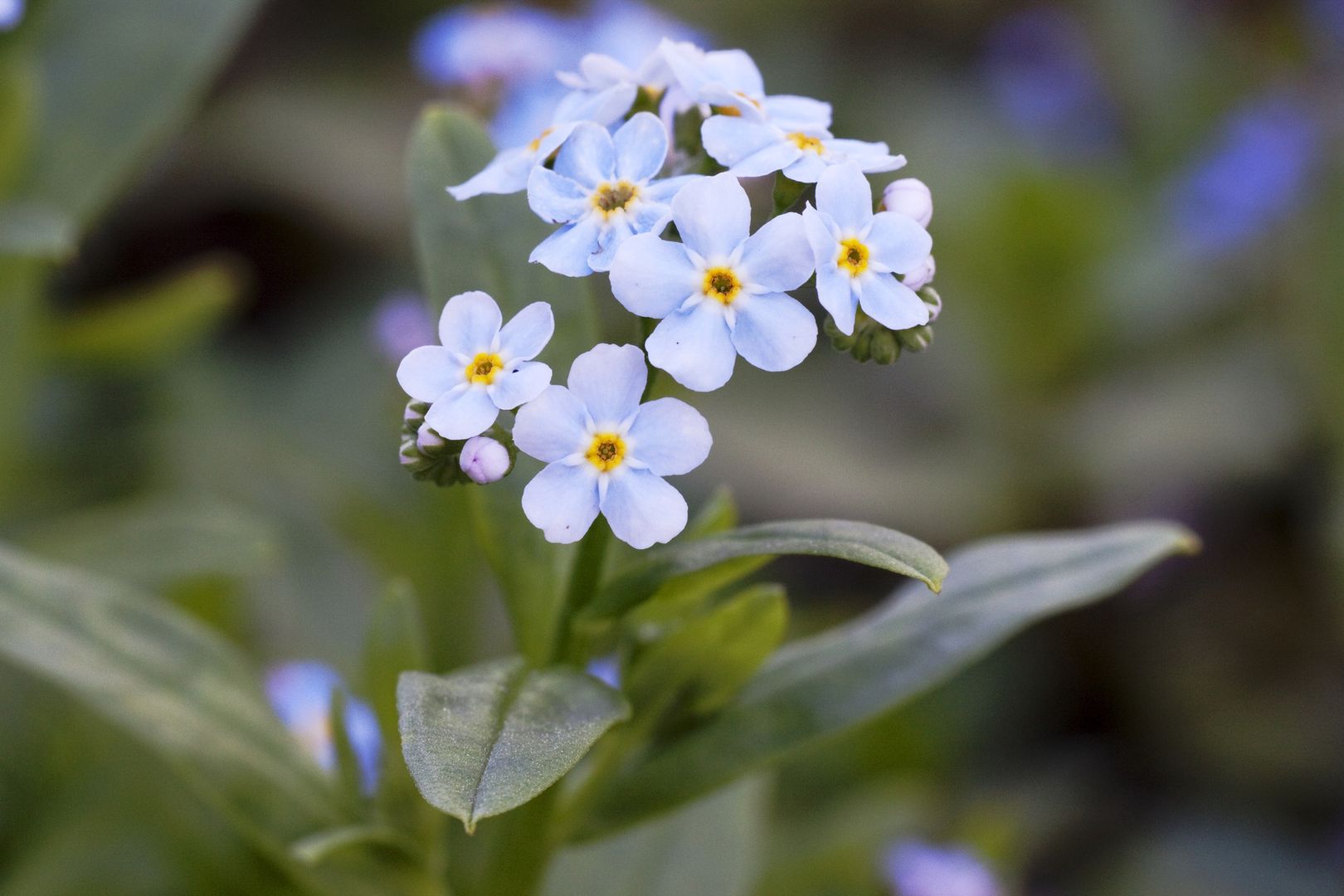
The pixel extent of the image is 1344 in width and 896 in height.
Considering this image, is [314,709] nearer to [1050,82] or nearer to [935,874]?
[935,874]

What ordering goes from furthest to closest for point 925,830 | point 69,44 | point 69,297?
1. point 69,297
2. point 925,830
3. point 69,44

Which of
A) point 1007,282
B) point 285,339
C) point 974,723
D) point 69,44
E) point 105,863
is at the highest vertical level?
point 1007,282

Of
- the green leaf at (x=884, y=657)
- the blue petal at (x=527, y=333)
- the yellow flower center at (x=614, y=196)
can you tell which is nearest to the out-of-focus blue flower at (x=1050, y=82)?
the green leaf at (x=884, y=657)

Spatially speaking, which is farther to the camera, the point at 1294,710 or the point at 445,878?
the point at 1294,710

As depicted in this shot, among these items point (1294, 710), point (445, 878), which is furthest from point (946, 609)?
point (1294, 710)

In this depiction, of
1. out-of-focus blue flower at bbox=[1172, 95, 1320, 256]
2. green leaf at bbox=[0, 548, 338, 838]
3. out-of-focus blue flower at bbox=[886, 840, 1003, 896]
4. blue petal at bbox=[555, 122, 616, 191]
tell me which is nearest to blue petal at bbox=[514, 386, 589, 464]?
blue petal at bbox=[555, 122, 616, 191]

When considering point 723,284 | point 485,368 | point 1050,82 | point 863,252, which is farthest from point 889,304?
point 1050,82

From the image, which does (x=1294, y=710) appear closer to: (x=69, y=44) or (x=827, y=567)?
(x=827, y=567)
